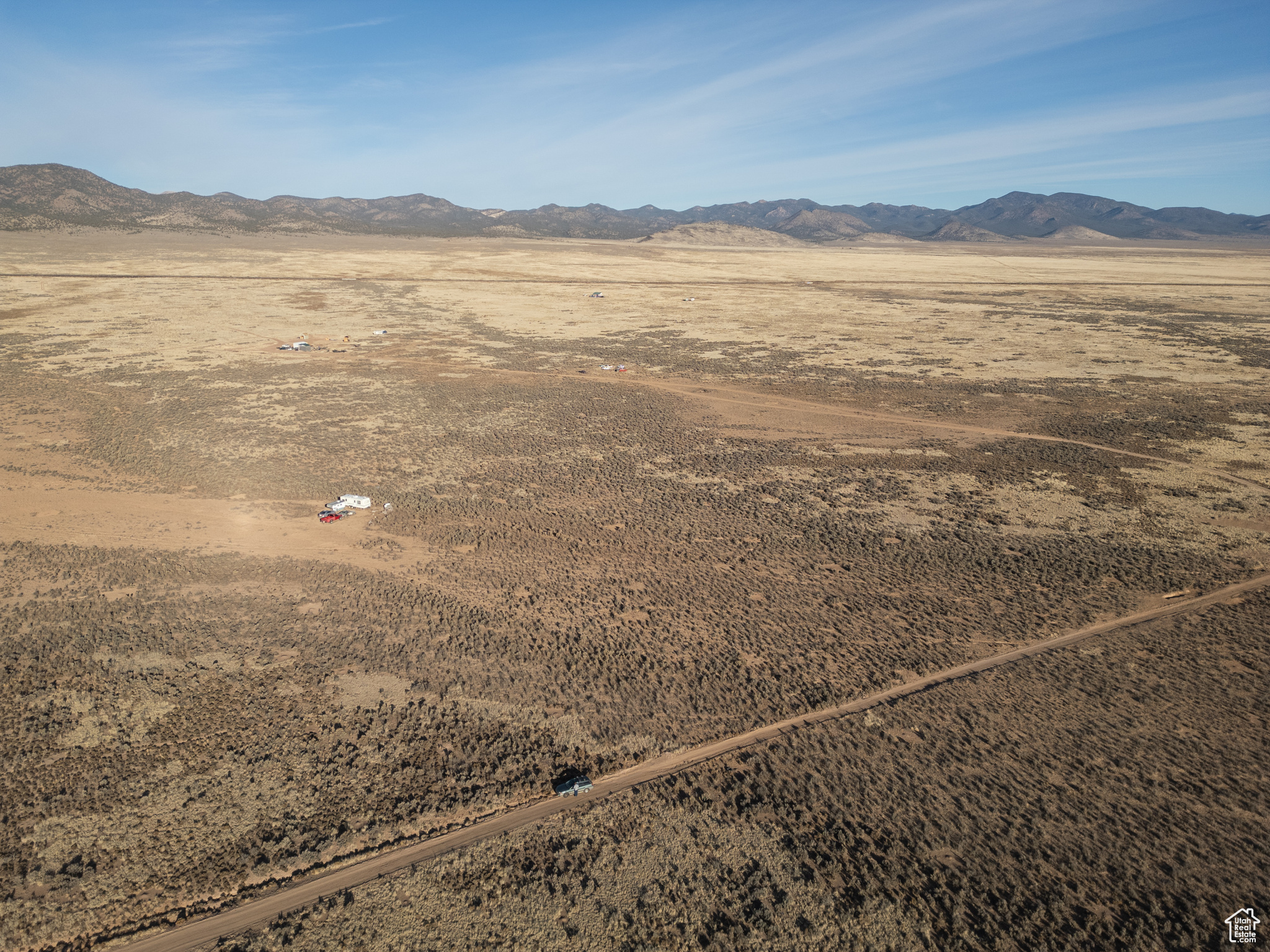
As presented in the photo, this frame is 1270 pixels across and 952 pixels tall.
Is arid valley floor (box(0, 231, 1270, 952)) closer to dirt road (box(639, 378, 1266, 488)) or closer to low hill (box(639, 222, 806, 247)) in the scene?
dirt road (box(639, 378, 1266, 488))

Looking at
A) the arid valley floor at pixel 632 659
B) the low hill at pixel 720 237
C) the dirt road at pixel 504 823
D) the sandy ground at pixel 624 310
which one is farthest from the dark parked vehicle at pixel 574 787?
the low hill at pixel 720 237

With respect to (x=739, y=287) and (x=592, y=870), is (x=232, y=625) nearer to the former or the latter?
A: (x=592, y=870)

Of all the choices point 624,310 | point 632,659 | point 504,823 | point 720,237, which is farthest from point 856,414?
point 720,237

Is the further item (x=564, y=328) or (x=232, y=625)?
(x=564, y=328)

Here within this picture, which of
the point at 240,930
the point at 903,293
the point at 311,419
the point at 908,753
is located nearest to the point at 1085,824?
the point at 908,753

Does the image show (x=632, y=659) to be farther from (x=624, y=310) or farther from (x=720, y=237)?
(x=720, y=237)

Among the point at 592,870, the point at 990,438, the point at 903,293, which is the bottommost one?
the point at 592,870

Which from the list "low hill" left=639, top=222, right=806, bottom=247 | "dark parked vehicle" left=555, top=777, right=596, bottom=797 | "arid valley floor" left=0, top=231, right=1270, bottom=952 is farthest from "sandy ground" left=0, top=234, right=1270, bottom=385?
"low hill" left=639, top=222, right=806, bottom=247
